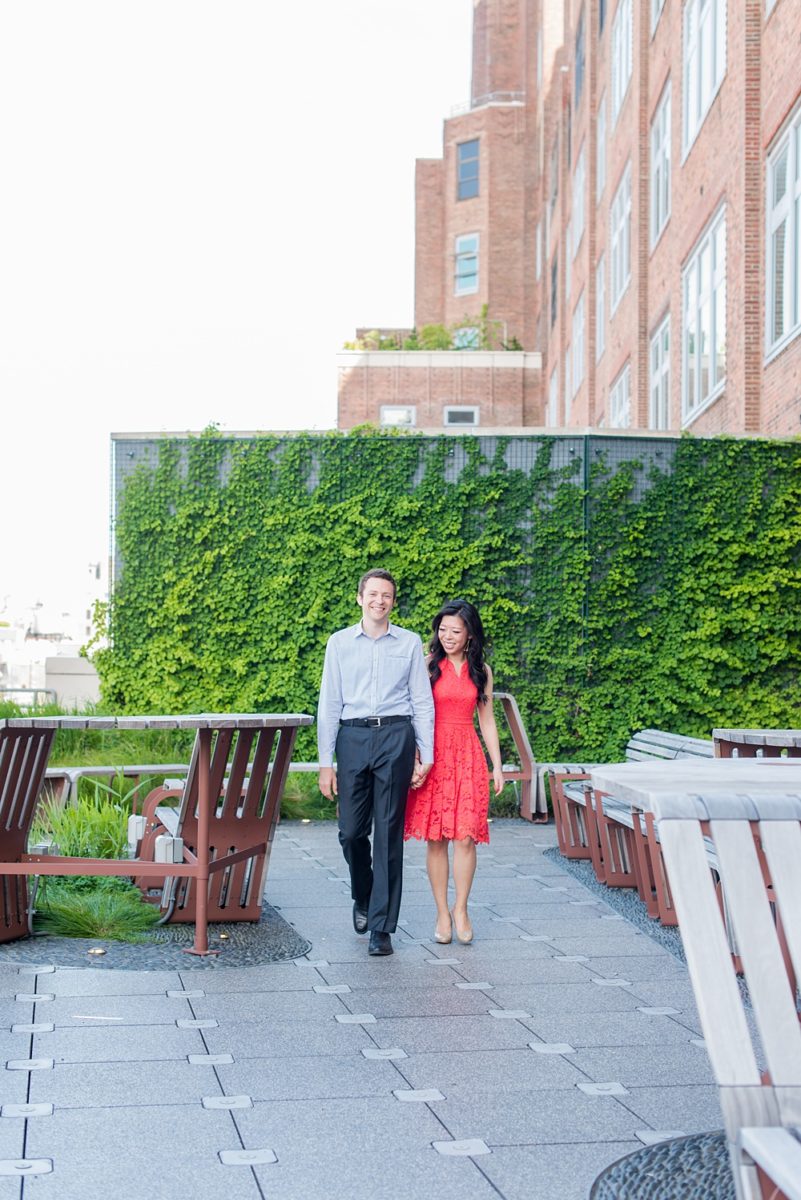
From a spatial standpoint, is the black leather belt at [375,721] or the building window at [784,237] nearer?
the black leather belt at [375,721]

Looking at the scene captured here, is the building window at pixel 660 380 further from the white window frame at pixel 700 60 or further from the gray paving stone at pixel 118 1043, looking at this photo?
the gray paving stone at pixel 118 1043

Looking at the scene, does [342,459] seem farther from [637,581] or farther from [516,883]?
[516,883]

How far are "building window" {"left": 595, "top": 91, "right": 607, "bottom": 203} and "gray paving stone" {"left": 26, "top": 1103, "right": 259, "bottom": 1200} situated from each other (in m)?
26.9

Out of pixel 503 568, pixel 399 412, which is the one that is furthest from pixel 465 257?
pixel 503 568

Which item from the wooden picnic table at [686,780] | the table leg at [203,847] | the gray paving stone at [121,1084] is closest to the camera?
the wooden picnic table at [686,780]

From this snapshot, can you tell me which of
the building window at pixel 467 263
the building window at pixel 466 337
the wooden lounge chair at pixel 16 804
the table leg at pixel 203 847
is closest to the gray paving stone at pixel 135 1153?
the table leg at pixel 203 847

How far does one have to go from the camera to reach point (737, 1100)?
9.16ft

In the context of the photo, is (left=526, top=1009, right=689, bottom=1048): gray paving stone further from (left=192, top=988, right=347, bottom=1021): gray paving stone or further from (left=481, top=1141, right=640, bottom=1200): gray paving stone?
(left=481, top=1141, right=640, bottom=1200): gray paving stone

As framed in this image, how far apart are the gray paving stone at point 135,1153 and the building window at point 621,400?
21.4 metres

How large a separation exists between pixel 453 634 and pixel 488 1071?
3111 millimetres

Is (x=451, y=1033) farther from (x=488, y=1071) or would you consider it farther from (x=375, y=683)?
(x=375, y=683)

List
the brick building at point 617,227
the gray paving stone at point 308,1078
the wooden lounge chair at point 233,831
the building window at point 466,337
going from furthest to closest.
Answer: the building window at point 466,337
the brick building at point 617,227
the wooden lounge chair at point 233,831
the gray paving stone at point 308,1078

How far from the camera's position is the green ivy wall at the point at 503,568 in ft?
46.3

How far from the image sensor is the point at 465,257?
165ft
